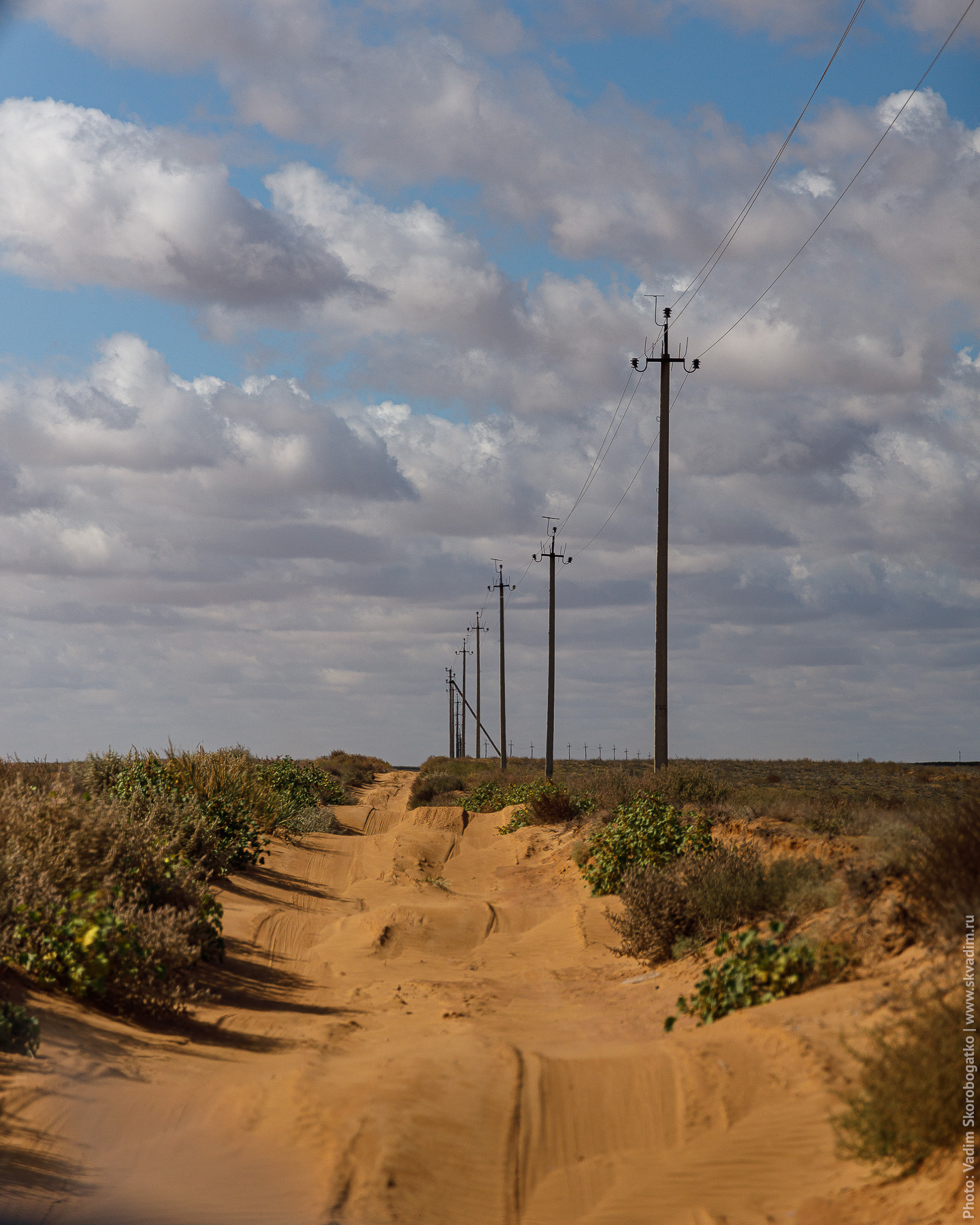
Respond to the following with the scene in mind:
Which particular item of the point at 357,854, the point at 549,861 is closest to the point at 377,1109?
the point at 549,861

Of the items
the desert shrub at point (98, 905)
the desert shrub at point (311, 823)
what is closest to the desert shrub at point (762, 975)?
the desert shrub at point (98, 905)

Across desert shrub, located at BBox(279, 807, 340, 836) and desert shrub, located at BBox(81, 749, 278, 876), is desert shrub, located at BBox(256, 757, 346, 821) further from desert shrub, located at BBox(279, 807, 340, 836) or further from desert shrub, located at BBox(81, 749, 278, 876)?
desert shrub, located at BBox(81, 749, 278, 876)

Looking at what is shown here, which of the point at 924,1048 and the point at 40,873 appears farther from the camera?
the point at 40,873

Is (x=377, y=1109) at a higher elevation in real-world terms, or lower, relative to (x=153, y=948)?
lower

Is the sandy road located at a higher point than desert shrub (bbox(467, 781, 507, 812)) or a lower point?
lower

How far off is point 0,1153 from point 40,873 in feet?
11.0

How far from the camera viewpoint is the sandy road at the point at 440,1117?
16.9ft

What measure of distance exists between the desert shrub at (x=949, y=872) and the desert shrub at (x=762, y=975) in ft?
2.54

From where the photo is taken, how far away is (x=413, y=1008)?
931 centimetres

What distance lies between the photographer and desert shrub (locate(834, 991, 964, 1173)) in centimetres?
480

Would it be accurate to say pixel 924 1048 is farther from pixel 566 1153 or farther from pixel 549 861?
pixel 549 861

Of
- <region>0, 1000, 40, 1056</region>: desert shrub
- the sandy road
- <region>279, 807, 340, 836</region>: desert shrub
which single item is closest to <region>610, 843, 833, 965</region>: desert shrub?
the sandy road

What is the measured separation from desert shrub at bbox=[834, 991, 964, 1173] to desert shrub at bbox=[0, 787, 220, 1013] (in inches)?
212

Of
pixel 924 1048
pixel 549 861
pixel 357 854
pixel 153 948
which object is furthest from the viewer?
pixel 357 854
